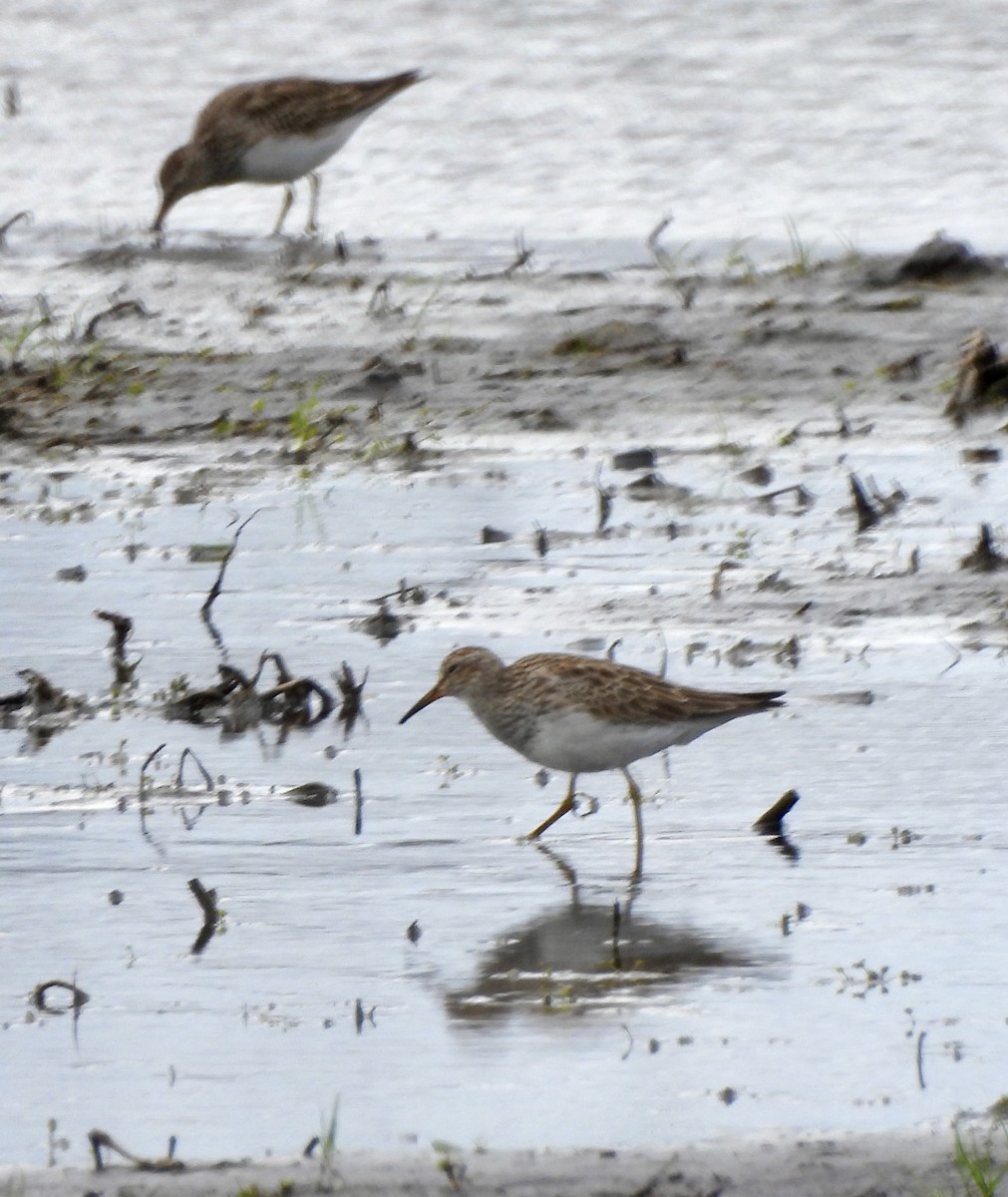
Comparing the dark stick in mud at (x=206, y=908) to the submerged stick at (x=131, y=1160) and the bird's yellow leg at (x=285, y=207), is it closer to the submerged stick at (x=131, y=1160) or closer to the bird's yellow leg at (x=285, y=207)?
the submerged stick at (x=131, y=1160)

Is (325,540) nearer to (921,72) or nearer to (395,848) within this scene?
(395,848)

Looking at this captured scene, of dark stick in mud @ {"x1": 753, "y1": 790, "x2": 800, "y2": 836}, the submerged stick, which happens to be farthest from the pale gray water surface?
the submerged stick

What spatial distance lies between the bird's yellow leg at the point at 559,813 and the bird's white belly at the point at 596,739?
0.08 meters

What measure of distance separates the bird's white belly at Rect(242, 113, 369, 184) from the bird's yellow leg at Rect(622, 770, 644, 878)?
9917 millimetres

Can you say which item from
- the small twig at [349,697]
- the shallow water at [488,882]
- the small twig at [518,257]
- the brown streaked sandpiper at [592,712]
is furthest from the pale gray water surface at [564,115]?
the brown streaked sandpiper at [592,712]

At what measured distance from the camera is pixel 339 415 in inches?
497

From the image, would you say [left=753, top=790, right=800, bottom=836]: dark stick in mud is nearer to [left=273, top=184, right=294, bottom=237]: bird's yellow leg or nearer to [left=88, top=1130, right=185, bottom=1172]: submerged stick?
[left=88, top=1130, right=185, bottom=1172]: submerged stick

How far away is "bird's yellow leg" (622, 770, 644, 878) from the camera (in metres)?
6.95

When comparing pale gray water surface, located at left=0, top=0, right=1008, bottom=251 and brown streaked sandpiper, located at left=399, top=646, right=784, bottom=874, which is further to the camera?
pale gray water surface, located at left=0, top=0, right=1008, bottom=251

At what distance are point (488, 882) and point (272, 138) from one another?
35.1 feet

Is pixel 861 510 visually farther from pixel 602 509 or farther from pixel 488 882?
pixel 488 882

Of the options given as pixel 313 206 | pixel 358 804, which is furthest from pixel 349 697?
pixel 313 206

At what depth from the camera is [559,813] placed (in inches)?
290

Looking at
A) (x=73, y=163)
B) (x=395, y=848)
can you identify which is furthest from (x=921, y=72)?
(x=395, y=848)
